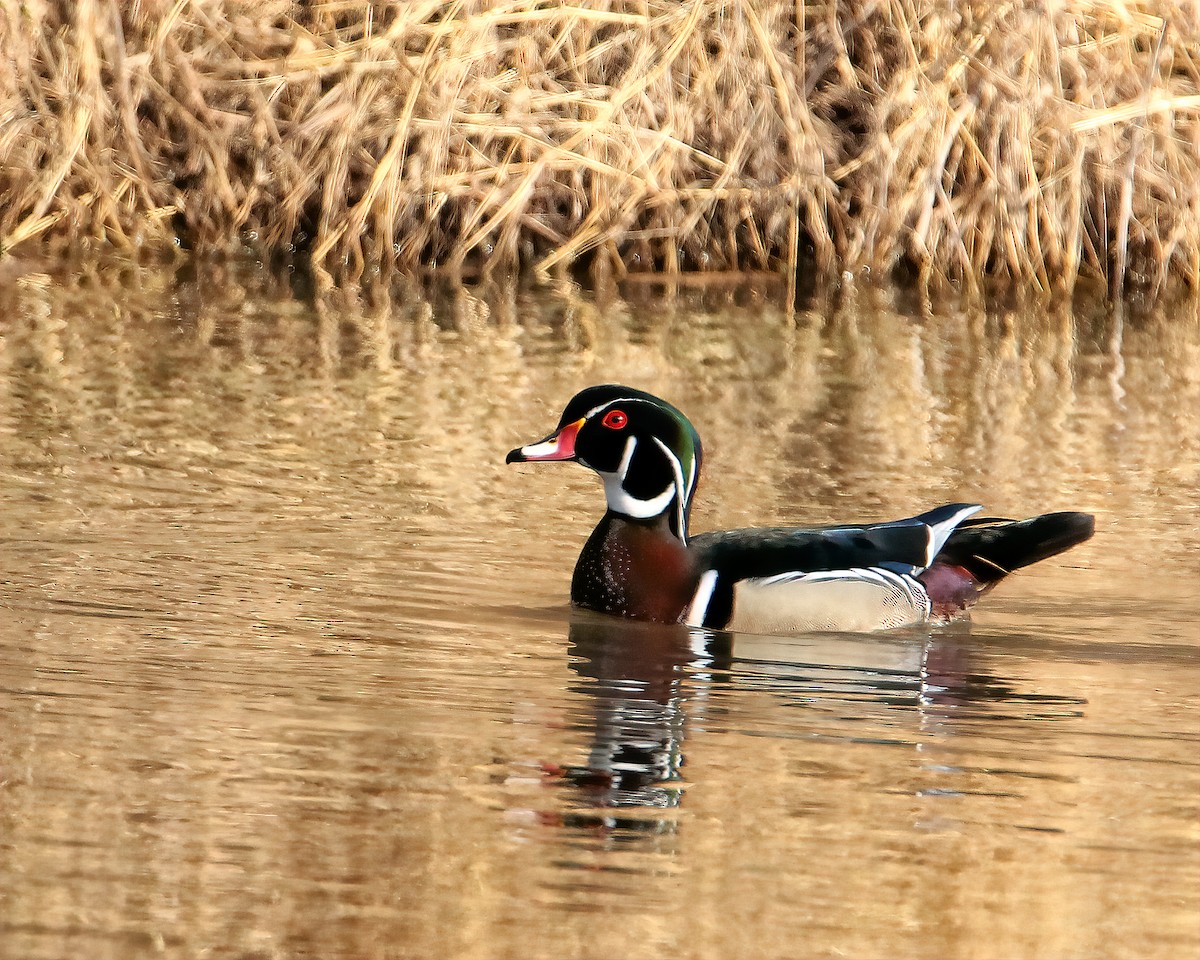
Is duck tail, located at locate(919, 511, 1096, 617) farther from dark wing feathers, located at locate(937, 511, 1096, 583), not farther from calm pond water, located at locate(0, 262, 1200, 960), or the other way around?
calm pond water, located at locate(0, 262, 1200, 960)

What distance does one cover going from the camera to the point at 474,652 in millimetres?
5836

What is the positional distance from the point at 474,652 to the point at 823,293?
27.7ft

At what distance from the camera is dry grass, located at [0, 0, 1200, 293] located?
13.2 metres

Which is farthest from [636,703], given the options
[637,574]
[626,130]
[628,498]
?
[626,130]

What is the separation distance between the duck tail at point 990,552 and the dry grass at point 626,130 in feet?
23.0

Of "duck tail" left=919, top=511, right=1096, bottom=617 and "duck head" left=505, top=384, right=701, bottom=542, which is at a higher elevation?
"duck head" left=505, top=384, right=701, bottom=542

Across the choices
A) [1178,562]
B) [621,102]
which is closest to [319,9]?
[621,102]

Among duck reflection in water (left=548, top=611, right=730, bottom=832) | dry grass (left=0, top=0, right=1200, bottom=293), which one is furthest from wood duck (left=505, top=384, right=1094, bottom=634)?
dry grass (left=0, top=0, right=1200, bottom=293)

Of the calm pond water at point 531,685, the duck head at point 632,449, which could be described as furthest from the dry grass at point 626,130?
the duck head at point 632,449

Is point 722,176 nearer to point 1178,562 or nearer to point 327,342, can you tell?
point 327,342

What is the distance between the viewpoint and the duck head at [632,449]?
254 inches

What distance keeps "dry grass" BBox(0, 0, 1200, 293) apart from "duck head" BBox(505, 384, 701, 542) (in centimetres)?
687

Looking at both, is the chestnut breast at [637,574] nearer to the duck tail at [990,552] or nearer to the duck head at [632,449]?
the duck head at [632,449]

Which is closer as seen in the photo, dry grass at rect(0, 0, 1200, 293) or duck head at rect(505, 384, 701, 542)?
duck head at rect(505, 384, 701, 542)
